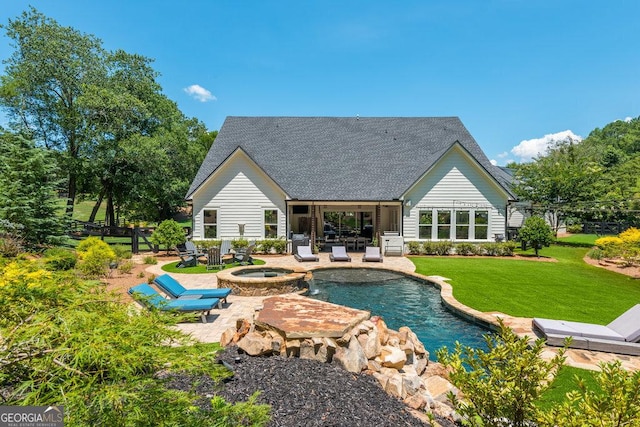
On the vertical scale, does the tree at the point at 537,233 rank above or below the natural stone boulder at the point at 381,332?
above

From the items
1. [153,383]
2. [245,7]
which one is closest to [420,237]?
[245,7]

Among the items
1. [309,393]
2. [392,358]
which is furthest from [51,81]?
[392,358]

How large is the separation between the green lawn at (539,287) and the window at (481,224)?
278 cm

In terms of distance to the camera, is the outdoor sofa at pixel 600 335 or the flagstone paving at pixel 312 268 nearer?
the flagstone paving at pixel 312 268

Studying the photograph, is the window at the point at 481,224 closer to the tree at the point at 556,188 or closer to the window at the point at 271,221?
the tree at the point at 556,188

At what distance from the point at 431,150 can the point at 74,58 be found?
31.2m


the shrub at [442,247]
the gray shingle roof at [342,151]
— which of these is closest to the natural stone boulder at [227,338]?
the gray shingle roof at [342,151]

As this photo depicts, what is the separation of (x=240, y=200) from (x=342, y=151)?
30.2ft

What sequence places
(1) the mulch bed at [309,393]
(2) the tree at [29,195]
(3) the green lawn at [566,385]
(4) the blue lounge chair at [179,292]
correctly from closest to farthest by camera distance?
(1) the mulch bed at [309,393] → (3) the green lawn at [566,385] → (4) the blue lounge chair at [179,292] → (2) the tree at [29,195]

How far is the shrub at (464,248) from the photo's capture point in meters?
20.6

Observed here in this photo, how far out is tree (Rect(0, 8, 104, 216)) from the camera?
84.1ft

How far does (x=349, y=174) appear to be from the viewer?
23.3 meters

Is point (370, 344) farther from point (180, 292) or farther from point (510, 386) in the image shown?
point (180, 292)

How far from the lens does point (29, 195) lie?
52.9ft
